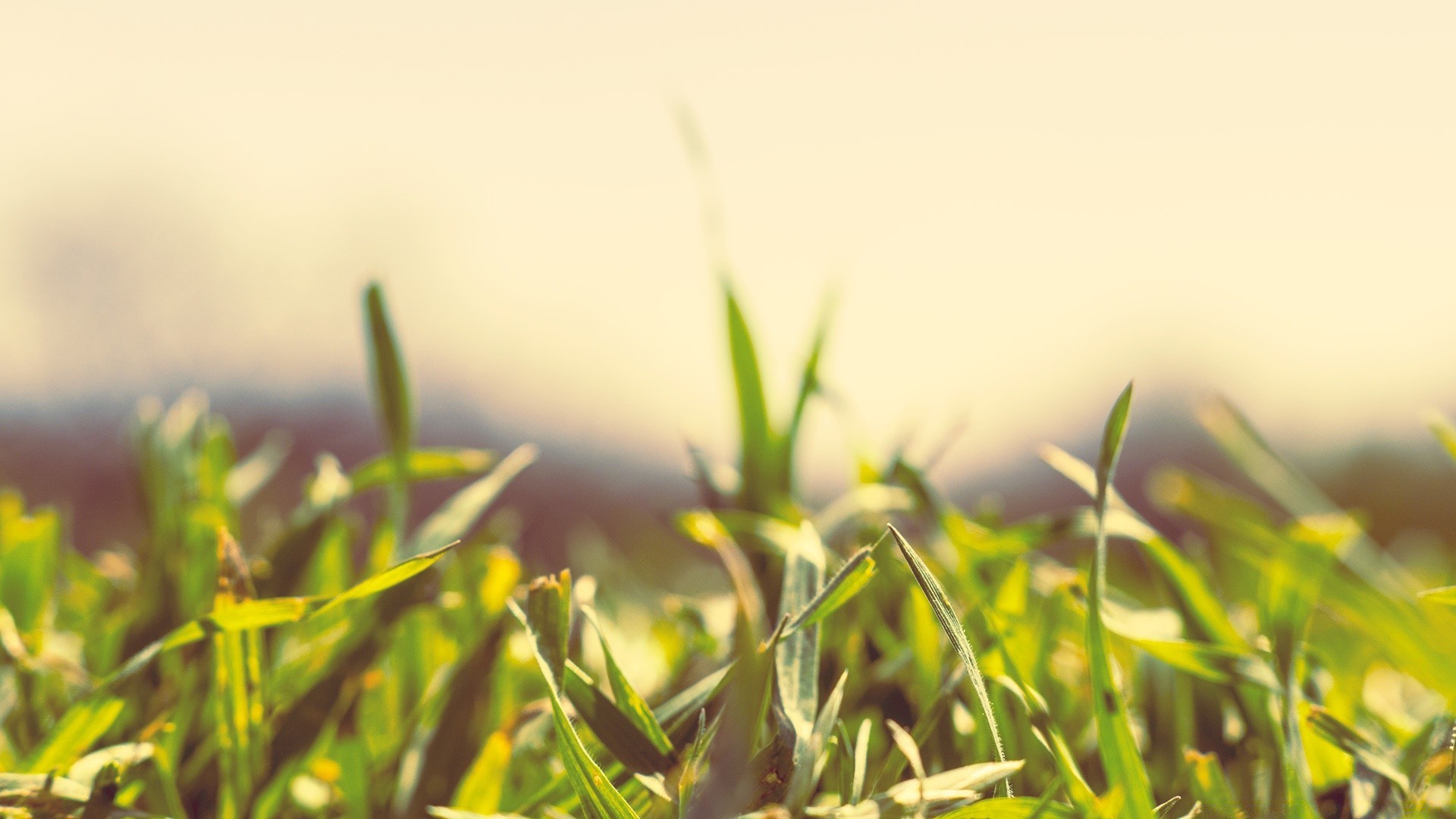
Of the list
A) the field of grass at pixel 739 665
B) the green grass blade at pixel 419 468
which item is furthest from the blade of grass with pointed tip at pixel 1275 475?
the green grass blade at pixel 419 468

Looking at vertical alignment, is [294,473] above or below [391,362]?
below

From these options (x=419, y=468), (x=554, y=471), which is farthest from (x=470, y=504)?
(x=554, y=471)

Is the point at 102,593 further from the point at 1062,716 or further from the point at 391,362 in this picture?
the point at 1062,716

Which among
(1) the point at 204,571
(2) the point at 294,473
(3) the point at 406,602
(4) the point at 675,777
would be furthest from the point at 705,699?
(2) the point at 294,473

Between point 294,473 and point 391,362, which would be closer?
point 391,362

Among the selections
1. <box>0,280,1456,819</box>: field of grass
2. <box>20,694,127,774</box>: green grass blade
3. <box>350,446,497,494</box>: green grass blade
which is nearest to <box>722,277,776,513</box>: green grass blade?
<box>0,280,1456,819</box>: field of grass

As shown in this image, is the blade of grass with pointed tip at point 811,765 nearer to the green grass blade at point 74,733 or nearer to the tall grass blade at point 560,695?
the tall grass blade at point 560,695

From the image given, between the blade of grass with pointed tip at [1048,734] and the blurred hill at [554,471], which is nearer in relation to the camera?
the blade of grass with pointed tip at [1048,734]
